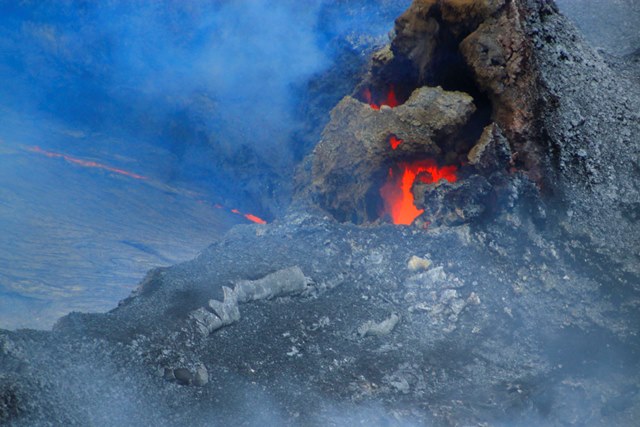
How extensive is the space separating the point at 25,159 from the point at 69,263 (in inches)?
159

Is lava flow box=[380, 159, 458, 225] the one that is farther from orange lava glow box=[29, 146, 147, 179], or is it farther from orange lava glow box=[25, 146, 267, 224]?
orange lava glow box=[29, 146, 147, 179]

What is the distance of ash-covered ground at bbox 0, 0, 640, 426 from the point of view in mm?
3848

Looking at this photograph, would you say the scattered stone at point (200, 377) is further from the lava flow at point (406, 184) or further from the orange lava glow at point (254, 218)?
the orange lava glow at point (254, 218)

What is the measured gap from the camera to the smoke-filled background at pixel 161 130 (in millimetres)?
7656

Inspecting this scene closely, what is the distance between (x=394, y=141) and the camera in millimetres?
6418

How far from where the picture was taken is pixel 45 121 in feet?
39.2

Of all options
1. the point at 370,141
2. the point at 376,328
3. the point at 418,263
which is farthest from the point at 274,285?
the point at 370,141

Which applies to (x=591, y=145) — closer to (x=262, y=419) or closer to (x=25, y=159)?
(x=262, y=419)

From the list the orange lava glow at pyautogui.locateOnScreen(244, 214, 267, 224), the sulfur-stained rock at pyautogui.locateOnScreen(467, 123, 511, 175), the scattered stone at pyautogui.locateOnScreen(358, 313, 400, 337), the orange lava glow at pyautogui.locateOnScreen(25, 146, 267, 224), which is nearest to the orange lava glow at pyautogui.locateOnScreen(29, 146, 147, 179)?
the orange lava glow at pyautogui.locateOnScreen(25, 146, 267, 224)

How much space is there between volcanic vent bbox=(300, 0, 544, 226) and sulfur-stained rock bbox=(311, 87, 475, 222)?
0.01m

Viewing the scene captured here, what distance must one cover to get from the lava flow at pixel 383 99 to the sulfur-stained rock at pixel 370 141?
326 millimetres

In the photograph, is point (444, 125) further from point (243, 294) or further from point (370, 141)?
point (243, 294)

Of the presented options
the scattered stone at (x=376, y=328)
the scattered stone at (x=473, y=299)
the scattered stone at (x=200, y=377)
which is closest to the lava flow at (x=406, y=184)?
the scattered stone at (x=473, y=299)

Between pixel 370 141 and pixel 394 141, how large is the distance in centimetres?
34
